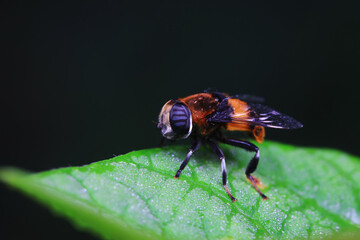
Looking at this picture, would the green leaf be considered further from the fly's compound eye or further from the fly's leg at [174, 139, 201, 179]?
the fly's compound eye

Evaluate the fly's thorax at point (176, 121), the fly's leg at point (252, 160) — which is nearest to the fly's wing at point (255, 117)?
the fly's leg at point (252, 160)

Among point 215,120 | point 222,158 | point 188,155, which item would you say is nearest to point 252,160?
point 222,158

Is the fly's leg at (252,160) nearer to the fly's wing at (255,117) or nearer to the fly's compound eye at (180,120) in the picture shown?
the fly's wing at (255,117)

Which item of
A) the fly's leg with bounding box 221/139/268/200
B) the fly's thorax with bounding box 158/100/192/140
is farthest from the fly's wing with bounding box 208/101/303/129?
the fly's thorax with bounding box 158/100/192/140

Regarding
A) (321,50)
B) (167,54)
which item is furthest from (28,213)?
(321,50)

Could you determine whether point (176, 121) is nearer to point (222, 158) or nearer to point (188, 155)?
point (188, 155)

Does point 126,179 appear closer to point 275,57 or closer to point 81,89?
point 81,89
